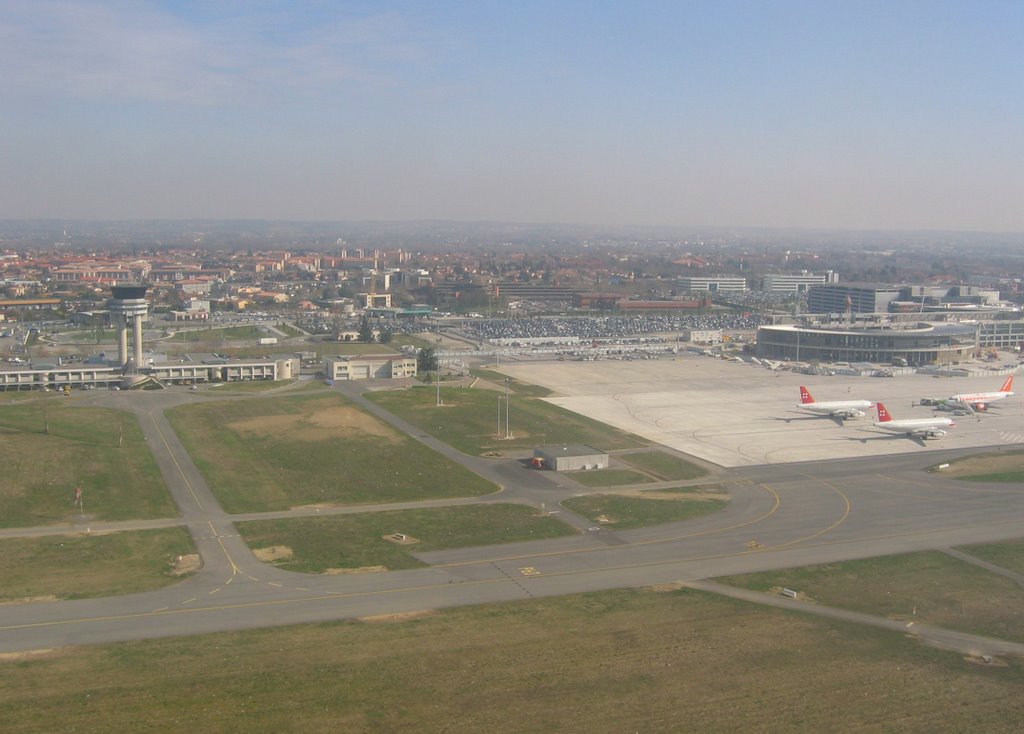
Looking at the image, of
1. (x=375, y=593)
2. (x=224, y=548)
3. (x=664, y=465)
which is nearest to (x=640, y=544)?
(x=375, y=593)

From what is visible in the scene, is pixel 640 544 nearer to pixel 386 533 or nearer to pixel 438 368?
pixel 386 533

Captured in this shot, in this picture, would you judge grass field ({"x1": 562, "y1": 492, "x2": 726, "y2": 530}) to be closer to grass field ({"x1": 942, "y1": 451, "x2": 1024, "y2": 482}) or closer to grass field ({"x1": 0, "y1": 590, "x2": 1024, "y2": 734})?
grass field ({"x1": 0, "y1": 590, "x2": 1024, "y2": 734})

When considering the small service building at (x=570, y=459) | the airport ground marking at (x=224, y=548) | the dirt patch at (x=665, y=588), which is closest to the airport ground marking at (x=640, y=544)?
the dirt patch at (x=665, y=588)

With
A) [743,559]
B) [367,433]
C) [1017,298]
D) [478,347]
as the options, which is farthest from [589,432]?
[1017,298]

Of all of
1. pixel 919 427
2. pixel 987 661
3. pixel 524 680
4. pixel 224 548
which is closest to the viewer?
pixel 524 680

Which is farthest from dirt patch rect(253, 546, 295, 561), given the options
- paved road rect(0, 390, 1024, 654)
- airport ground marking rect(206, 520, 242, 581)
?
airport ground marking rect(206, 520, 242, 581)

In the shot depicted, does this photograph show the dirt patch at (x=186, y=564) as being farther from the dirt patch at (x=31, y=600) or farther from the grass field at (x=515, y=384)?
the grass field at (x=515, y=384)

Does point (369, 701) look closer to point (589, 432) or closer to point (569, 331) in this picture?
point (589, 432)
